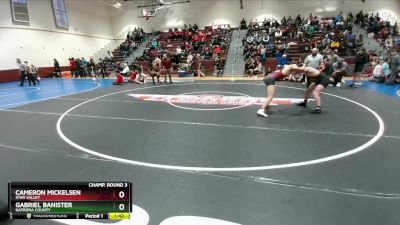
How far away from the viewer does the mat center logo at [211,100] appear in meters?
7.54

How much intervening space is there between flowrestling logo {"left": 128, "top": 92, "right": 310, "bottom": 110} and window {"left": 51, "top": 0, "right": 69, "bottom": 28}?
1820cm

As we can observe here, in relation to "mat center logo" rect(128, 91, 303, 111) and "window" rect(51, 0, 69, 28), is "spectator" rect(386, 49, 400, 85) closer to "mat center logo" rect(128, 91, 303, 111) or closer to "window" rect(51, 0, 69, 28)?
"mat center logo" rect(128, 91, 303, 111)

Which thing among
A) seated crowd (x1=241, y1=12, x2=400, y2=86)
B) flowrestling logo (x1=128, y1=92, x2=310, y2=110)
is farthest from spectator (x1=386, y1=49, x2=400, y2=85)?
flowrestling logo (x1=128, y1=92, x2=310, y2=110)

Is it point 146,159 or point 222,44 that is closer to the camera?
point 146,159

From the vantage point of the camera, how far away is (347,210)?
2.59 metres

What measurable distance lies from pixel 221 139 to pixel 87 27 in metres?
26.9

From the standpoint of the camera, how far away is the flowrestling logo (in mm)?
7635

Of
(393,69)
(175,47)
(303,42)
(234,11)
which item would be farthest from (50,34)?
(393,69)

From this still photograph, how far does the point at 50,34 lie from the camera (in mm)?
22625

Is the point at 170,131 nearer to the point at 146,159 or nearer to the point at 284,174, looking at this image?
the point at 146,159

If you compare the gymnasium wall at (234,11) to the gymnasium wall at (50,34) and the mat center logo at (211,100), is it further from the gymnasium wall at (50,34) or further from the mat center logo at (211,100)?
the mat center logo at (211,100)

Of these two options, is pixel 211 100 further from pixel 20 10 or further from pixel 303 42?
pixel 20 10

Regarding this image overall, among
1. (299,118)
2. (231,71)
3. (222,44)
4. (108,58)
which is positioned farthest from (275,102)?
(108,58)
